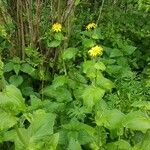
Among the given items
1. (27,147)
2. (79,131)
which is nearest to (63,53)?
(79,131)

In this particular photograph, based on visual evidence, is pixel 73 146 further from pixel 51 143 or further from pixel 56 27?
pixel 56 27

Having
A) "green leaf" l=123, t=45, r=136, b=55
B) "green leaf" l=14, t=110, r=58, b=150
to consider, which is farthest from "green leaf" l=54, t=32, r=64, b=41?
"green leaf" l=14, t=110, r=58, b=150

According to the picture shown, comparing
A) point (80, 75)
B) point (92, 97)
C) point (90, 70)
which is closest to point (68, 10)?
point (80, 75)

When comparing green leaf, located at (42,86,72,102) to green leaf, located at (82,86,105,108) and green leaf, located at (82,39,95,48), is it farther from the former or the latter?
green leaf, located at (82,86,105,108)

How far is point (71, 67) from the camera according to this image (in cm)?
309

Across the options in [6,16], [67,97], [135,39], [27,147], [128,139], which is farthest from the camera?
[135,39]

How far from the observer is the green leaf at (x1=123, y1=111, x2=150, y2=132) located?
1.74 meters

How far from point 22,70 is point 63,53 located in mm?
349

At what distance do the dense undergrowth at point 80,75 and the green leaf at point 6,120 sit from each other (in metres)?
0.18

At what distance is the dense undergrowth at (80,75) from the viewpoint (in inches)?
85.3

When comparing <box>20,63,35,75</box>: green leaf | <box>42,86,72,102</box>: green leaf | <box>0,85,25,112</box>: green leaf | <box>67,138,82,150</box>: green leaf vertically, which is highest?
<box>0,85,25,112</box>: green leaf

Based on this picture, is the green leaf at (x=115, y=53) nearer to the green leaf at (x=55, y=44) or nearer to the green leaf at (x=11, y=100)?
the green leaf at (x=55, y=44)

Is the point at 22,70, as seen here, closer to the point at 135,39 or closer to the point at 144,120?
the point at 135,39

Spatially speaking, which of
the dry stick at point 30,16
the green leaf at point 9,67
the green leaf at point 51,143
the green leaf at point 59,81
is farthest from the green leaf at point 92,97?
the dry stick at point 30,16
